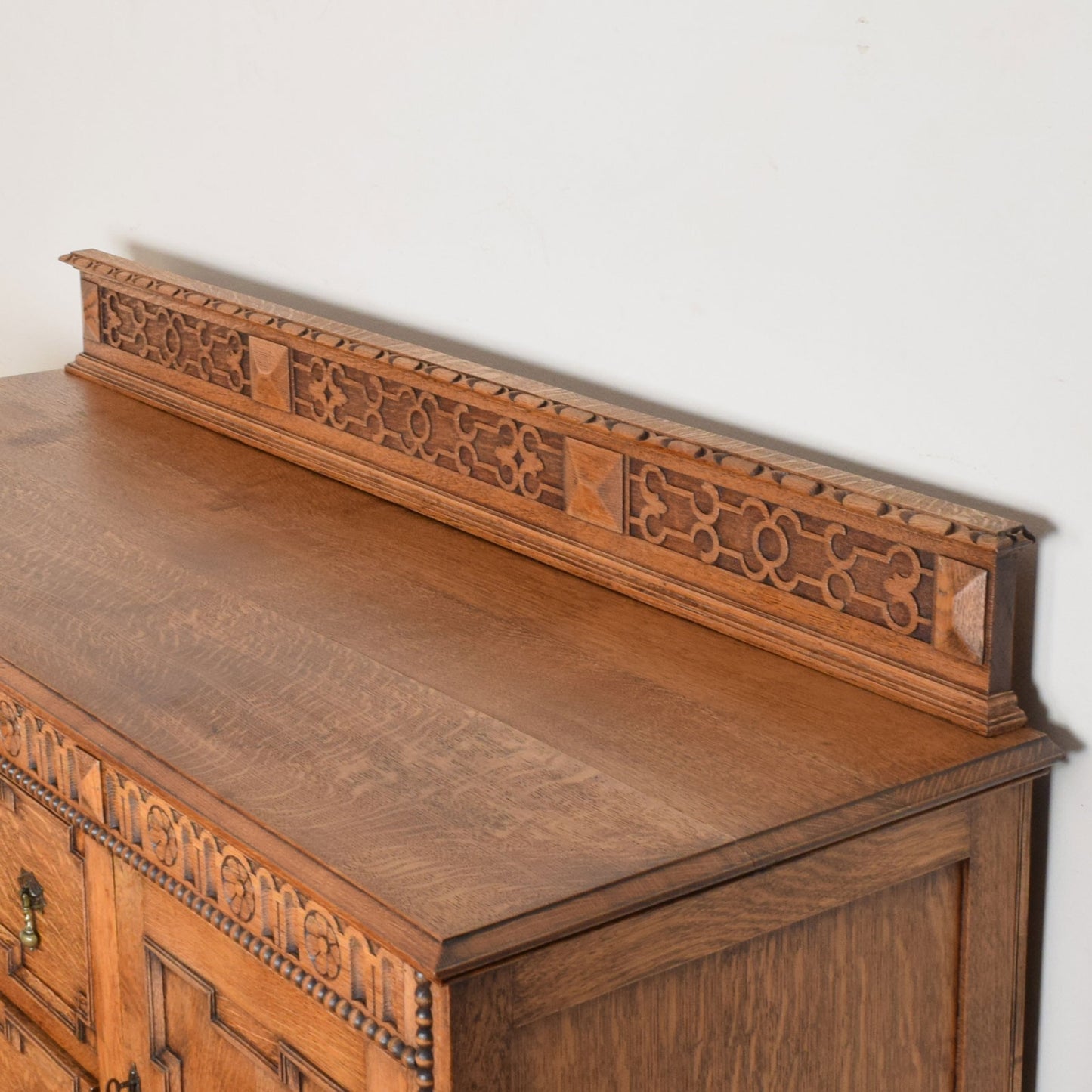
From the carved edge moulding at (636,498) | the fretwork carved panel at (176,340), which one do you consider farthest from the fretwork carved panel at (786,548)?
the fretwork carved panel at (176,340)

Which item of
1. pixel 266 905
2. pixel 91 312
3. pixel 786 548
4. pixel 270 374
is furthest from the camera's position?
pixel 91 312

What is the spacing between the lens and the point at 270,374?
67.6 inches

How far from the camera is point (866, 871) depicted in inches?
38.8

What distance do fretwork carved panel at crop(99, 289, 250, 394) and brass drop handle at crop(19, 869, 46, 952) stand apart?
639 mm

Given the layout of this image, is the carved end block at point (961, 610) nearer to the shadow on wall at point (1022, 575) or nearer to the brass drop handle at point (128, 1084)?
the shadow on wall at point (1022, 575)

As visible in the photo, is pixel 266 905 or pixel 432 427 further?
pixel 432 427

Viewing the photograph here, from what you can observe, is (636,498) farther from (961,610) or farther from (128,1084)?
(128,1084)

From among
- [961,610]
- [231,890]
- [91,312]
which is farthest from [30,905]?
[91,312]

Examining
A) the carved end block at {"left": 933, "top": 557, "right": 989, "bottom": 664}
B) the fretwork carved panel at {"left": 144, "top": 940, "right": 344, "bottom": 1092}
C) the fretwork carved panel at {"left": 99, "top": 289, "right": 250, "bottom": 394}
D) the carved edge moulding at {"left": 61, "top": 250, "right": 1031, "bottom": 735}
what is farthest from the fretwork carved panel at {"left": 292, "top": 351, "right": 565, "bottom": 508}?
the fretwork carved panel at {"left": 144, "top": 940, "right": 344, "bottom": 1092}

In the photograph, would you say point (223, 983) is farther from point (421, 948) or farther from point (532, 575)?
point (532, 575)

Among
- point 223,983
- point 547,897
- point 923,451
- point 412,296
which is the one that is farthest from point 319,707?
point 412,296

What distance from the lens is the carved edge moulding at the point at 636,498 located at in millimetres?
1068

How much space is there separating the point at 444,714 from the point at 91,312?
1.12 m

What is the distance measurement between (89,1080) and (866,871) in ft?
2.10
